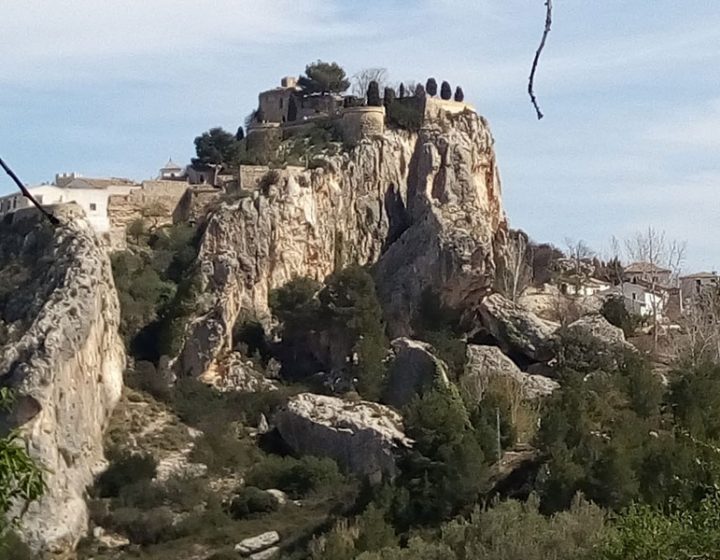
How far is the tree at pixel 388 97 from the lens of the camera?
53.9 meters

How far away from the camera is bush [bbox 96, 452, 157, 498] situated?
4069cm

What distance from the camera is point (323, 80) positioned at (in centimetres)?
5784

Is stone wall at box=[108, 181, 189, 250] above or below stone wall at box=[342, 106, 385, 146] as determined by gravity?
below

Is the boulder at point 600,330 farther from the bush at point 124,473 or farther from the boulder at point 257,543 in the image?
the boulder at point 257,543

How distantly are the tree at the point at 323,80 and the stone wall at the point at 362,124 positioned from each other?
14.8ft

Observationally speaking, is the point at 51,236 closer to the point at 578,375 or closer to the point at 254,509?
the point at 254,509

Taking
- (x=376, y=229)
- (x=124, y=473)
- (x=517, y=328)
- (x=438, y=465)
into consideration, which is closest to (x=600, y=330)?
(x=517, y=328)

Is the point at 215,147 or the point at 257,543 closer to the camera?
the point at 257,543

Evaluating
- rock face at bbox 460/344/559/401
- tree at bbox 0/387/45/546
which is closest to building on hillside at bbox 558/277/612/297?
rock face at bbox 460/344/559/401

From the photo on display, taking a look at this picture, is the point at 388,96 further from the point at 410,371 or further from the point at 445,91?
the point at 410,371

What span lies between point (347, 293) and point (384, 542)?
15.3 meters

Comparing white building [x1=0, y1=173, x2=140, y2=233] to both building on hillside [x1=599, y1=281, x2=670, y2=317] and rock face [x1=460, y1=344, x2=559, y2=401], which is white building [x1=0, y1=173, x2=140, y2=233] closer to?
rock face [x1=460, y1=344, x2=559, y2=401]

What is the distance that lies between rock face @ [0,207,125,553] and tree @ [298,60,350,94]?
13.5m

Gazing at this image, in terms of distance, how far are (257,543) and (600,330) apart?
14134mm
